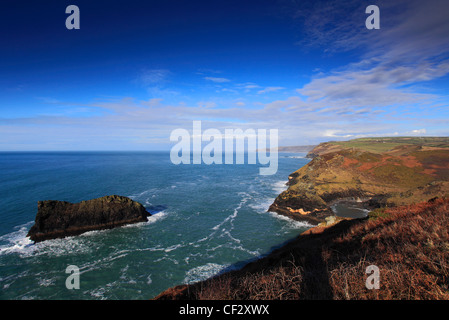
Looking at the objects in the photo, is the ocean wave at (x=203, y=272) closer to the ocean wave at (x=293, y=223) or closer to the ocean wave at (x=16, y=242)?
the ocean wave at (x=293, y=223)

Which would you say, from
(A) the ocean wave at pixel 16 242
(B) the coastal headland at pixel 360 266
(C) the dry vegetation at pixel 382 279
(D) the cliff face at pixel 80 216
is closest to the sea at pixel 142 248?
(A) the ocean wave at pixel 16 242

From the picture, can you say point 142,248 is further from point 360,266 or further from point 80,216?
point 360,266

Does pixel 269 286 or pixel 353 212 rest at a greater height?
pixel 269 286

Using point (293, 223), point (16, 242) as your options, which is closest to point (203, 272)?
point (293, 223)

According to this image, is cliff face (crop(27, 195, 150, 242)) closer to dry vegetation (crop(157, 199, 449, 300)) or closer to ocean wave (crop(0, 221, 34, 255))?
ocean wave (crop(0, 221, 34, 255))
